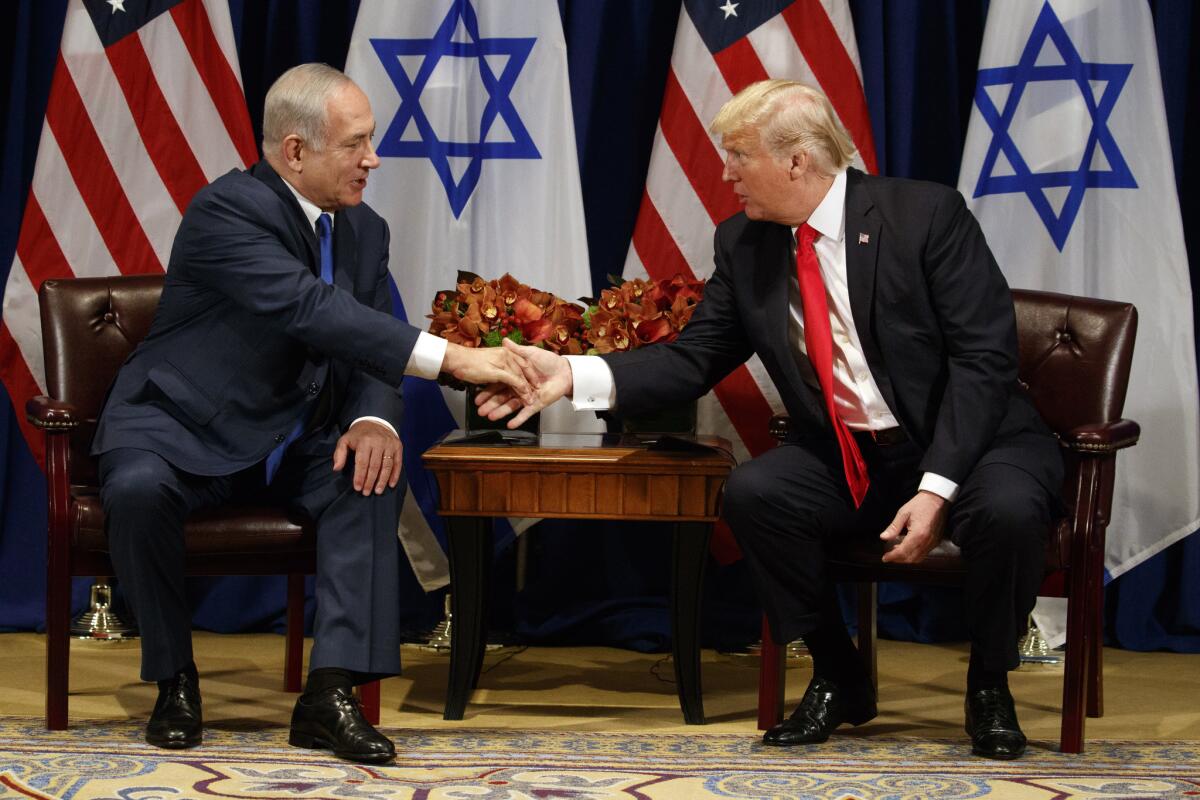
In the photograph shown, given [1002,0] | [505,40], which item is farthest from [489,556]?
[1002,0]

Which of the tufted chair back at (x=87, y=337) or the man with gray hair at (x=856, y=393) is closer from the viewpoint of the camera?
the man with gray hair at (x=856, y=393)

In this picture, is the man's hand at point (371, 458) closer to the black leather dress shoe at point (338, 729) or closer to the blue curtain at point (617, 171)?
the black leather dress shoe at point (338, 729)

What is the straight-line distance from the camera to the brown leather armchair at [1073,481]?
3283mm

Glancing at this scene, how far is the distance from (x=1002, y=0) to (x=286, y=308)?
223 centimetres

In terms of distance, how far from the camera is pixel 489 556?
3686 mm

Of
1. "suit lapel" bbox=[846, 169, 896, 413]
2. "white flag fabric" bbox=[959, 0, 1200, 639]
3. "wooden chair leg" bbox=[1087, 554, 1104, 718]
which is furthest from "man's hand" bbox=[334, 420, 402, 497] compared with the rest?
"white flag fabric" bbox=[959, 0, 1200, 639]

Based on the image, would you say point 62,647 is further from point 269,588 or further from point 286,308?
point 269,588

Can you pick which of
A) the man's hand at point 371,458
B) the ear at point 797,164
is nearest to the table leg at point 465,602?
the man's hand at point 371,458

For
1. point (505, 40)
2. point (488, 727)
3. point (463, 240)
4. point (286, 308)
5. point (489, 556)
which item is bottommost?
point (488, 727)

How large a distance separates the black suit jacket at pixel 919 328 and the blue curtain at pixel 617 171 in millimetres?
1229

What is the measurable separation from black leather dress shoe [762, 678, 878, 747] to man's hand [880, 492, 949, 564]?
342 millimetres

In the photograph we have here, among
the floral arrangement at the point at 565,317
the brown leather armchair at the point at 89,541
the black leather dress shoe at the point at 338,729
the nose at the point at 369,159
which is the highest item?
the nose at the point at 369,159

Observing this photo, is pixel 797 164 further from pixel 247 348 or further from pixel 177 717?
pixel 177 717

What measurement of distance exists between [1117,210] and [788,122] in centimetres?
133
